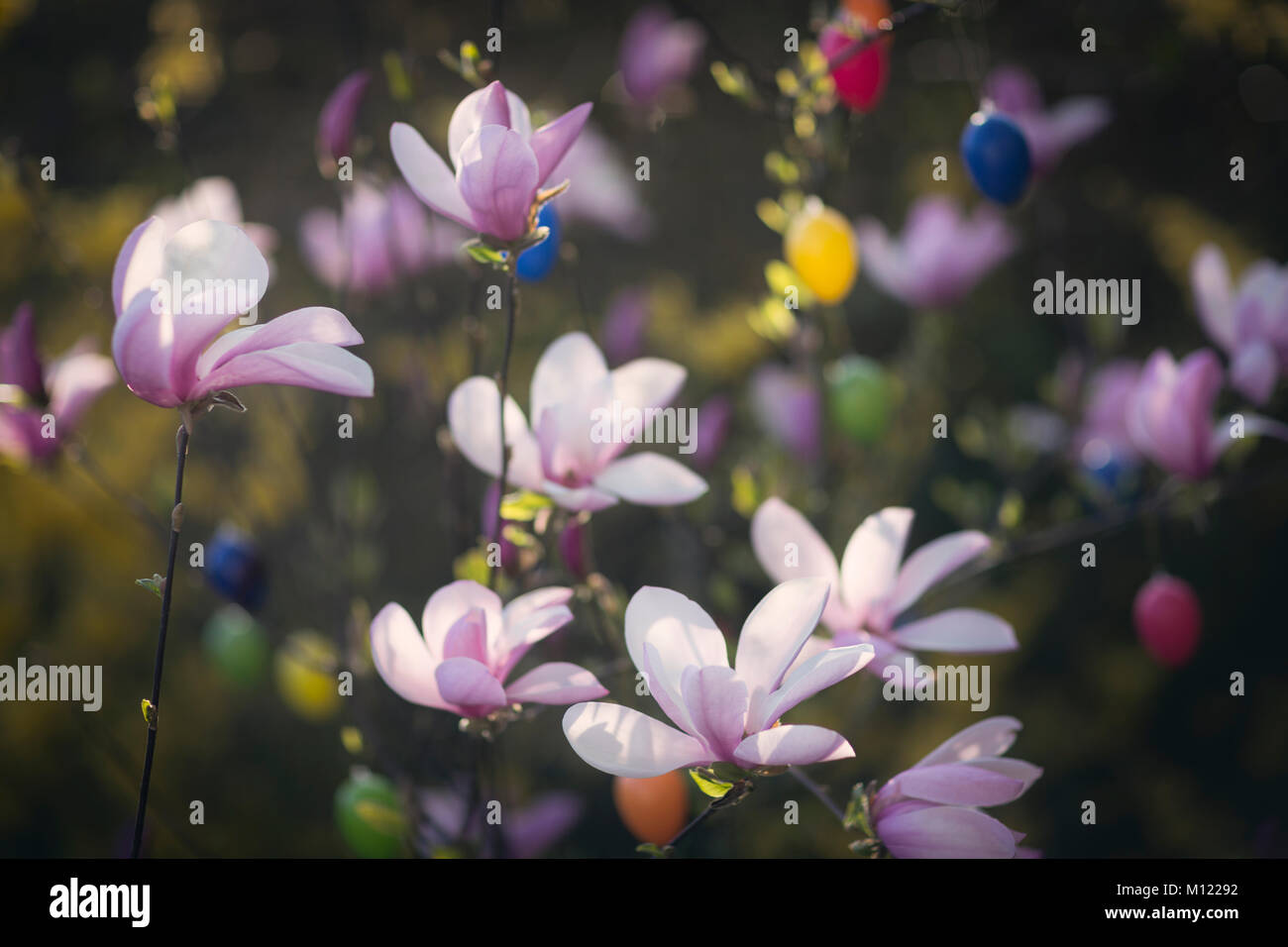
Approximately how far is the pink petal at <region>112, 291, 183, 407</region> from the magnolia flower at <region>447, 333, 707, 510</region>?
126 mm

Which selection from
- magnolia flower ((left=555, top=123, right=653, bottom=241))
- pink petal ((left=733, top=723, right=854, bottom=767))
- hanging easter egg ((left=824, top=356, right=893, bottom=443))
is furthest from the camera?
magnolia flower ((left=555, top=123, right=653, bottom=241))

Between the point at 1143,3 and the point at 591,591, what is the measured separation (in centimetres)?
92

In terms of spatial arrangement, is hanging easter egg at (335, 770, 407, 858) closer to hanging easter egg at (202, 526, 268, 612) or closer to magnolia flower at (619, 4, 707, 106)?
hanging easter egg at (202, 526, 268, 612)

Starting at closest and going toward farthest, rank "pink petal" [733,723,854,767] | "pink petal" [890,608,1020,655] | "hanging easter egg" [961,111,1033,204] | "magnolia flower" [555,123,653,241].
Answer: "pink petal" [733,723,854,767] < "pink petal" [890,608,1020,655] < "hanging easter egg" [961,111,1033,204] < "magnolia flower" [555,123,653,241]

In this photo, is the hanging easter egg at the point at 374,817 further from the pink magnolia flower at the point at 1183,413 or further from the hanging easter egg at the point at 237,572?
the pink magnolia flower at the point at 1183,413

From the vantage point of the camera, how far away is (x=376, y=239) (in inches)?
27.2

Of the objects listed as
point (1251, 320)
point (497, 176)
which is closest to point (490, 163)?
point (497, 176)

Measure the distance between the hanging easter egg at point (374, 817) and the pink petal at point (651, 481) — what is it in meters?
0.23

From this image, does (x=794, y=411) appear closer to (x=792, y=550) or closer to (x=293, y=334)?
(x=792, y=550)

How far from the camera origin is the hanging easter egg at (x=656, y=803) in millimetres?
503

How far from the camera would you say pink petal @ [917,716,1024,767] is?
0.42 metres

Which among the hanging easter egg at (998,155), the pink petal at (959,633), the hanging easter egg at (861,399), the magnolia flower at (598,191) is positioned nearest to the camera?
the pink petal at (959,633)
